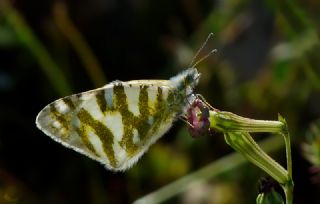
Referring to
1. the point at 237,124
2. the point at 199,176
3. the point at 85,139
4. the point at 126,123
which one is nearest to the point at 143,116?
the point at 126,123

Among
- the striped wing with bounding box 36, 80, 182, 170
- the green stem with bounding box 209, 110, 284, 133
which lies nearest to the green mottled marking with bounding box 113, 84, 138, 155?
the striped wing with bounding box 36, 80, 182, 170

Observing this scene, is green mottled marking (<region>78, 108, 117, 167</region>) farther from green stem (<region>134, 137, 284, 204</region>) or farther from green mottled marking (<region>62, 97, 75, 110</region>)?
green stem (<region>134, 137, 284, 204</region>)

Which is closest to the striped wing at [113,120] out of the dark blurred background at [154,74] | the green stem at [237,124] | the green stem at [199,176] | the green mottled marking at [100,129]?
the green mottled marking at [100,129]

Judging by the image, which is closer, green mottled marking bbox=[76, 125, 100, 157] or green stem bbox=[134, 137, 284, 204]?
green mottled marking bbox=[76, 125, 100, 157]

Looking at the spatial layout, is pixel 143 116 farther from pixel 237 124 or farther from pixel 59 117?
pixel 237 124

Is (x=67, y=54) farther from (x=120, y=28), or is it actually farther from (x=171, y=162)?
(x=171, y=162)

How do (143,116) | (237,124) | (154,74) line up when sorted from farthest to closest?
1. (154,74)
2. (143,116)
3. (237,124)

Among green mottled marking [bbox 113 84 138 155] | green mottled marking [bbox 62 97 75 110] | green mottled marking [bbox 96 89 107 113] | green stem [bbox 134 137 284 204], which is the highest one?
green mottled marking [bbox 62 97 75 110]

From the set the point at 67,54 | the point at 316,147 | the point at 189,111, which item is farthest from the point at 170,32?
the point at 189,111

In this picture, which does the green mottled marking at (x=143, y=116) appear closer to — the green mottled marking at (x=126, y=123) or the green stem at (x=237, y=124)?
the green mottled marking at (x=126, y=123)
